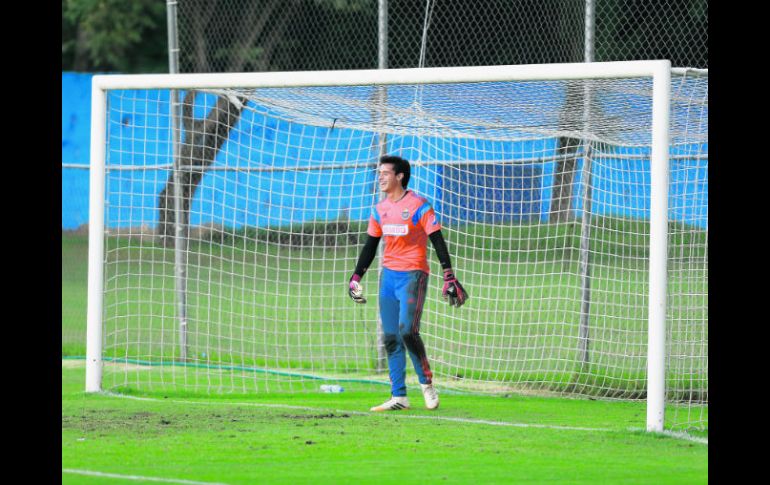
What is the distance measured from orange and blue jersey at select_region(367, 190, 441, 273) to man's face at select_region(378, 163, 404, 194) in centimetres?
12

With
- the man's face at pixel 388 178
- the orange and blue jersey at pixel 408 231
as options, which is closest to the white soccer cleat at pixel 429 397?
the orange and blue jersey at pixel 408 231

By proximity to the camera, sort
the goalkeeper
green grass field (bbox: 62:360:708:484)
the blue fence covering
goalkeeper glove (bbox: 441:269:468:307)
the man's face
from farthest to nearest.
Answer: the blue fence covering, the man's face, the goalkeeper, goalkeeper glove (bbox: 441:269:468:307), green grass field (bbox: 62:360:708:484)

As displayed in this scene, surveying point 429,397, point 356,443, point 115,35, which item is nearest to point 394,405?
point 429,397

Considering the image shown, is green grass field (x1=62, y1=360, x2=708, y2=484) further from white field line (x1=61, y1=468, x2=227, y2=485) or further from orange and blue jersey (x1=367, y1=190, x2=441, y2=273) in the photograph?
orange and blue jersey (x1=367, y1=190, x2=441, y2=273)

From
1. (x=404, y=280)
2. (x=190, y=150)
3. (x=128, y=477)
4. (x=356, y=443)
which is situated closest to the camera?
(x=128, y=477)

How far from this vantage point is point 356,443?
7.32 meters

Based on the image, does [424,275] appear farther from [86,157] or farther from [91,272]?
[86,157]

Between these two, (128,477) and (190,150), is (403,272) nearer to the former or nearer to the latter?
(128,477)

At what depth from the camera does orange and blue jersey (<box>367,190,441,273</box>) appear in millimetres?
8852

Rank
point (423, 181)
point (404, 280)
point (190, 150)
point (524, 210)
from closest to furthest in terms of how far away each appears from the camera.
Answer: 1. point (404, 280)
2. point (524, 210)
3. point (423, 181)
4. point (190, 150)

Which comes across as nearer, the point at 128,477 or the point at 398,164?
the point at 128,477

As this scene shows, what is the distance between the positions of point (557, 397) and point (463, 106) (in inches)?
106

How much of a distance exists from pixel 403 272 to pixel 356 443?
6.17 feet

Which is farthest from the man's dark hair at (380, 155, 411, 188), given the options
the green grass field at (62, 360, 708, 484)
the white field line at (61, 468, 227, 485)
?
the white field line at (61, 468, 227, 485)
